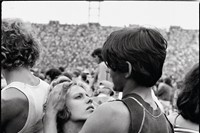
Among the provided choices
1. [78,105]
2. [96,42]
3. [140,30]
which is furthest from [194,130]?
[96,42]

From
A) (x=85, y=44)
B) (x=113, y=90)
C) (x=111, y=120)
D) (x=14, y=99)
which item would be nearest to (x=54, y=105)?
(x=14, y=99)

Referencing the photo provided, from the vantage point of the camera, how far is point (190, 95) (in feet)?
7.54

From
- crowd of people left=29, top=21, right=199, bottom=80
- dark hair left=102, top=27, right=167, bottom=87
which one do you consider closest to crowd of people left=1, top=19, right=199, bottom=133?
dark hair left=102, top=27, right=167, bottom=87

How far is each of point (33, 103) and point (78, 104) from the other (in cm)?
25

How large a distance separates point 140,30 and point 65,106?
0.69m

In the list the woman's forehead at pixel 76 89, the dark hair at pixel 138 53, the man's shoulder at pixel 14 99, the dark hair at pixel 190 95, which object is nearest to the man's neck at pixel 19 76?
the man's shoulder at pixel 14 99

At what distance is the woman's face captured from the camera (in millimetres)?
2203

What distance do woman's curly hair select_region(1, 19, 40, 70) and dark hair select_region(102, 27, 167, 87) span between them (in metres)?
0.70

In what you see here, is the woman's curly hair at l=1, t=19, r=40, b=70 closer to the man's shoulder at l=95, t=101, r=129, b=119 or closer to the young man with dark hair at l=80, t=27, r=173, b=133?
the young man with dark hair at l=80, t=27, r=173, b=133

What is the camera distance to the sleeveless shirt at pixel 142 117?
5.35 ft

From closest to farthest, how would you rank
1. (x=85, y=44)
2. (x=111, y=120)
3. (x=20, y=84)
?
(x=111, y=120) < (x=20, y=84) < (x=85, y=44)

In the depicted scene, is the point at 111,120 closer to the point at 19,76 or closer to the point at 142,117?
the point at 142,117

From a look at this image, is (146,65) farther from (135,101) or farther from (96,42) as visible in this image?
(96,42)

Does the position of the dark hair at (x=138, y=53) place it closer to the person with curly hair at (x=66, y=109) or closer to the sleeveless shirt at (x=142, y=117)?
the sleeveless shirt at (x=142, y=117)
